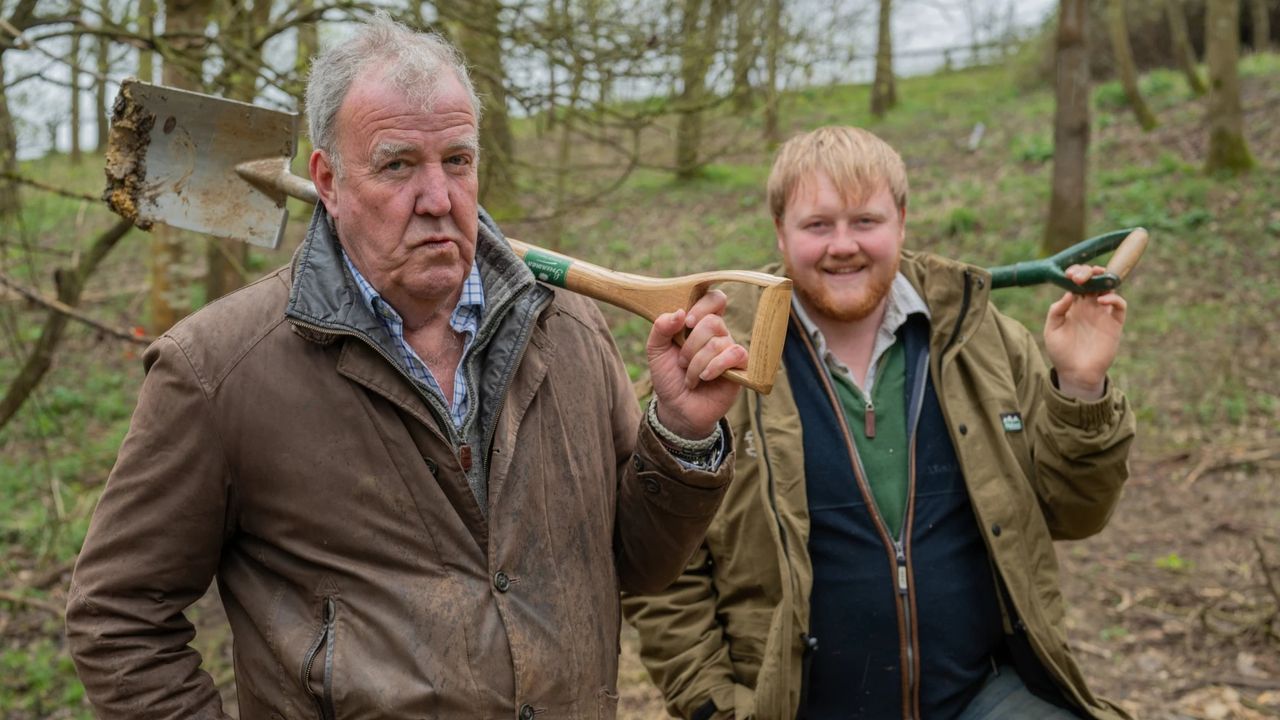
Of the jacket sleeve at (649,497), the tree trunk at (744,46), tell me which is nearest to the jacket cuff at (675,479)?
the jacket sleeve at (649,497)

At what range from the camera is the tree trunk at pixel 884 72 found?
55.8 feet

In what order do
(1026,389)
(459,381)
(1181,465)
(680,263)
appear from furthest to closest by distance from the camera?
(680,263) < (1181,465) < (1026,389) < (459,381)

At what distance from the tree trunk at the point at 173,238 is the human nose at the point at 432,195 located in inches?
111

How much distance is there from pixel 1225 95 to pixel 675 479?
1059 centimetres

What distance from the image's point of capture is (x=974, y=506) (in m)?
2.63

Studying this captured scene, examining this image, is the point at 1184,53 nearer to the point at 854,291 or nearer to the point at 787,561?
the point at 854,291

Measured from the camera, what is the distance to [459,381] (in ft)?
6.58

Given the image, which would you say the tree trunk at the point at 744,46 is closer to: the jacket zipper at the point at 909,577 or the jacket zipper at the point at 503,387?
the jacket zipper at the point at 909,577

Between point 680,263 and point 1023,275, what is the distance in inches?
327

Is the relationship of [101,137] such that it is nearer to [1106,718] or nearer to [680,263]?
[680,263]

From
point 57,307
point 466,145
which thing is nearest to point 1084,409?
point 466,145

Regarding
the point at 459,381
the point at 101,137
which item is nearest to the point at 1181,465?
the point at 459,381

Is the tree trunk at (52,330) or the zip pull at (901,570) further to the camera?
the tree trunk at (52,330)

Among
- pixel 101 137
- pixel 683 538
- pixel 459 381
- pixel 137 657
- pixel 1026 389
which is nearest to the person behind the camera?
pixel 137 657
